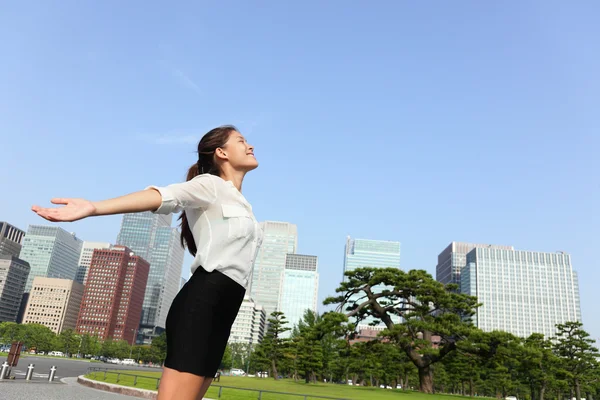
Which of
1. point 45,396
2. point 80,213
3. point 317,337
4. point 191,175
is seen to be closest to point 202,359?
point 80,213

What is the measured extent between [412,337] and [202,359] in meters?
22.7

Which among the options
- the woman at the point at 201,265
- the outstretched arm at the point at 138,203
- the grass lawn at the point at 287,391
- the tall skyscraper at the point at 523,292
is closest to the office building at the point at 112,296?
the tall skyscraper at the point at 523,292

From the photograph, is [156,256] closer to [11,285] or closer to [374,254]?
[11,285]

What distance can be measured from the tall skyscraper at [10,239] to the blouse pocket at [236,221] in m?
181

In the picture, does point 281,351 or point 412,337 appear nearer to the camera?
point 412,337

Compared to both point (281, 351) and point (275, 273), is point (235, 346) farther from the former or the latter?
point (275, 273)

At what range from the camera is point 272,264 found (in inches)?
7190

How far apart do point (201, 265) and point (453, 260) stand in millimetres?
170923

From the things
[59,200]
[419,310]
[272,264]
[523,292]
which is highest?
[272,264]

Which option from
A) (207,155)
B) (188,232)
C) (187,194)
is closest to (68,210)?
(187,194)

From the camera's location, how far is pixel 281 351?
40.6 m

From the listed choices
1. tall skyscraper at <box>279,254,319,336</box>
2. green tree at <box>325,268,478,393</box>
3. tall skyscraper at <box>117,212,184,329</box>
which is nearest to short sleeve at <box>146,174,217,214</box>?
green tree at <box>325,268,478,393</box>

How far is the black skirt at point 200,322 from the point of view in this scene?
1465 millimetres

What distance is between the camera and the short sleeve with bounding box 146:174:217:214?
140 centimetres
